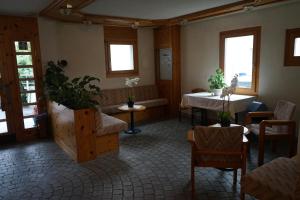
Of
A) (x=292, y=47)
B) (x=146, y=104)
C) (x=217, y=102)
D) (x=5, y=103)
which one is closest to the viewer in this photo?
(x=292, y=47)

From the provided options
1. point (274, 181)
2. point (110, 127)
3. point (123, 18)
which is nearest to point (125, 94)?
point (123, 18)

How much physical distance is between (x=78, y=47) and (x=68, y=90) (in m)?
1.86

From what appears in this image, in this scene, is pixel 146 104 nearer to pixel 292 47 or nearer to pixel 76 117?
pixel 76 117

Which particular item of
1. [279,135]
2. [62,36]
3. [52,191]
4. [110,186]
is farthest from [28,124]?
[279,135]

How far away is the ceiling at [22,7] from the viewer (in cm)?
348

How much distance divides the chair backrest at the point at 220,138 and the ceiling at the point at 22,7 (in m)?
2.98

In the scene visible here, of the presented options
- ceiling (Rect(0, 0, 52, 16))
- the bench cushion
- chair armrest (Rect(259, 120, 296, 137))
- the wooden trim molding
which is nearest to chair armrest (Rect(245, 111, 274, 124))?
chair armrest (Rect(259, 120, 296, 137))

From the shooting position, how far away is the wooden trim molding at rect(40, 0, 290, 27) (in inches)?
145

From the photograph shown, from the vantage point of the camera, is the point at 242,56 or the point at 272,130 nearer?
the point at 272,130

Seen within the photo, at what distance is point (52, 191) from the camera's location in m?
2.71

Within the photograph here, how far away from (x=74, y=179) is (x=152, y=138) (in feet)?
5.97

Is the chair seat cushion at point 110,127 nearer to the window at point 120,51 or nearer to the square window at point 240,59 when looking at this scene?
the window at point 120,51

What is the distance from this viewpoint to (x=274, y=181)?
1918mm

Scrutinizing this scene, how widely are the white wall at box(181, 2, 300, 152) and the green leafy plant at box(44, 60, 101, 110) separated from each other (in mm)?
2764
